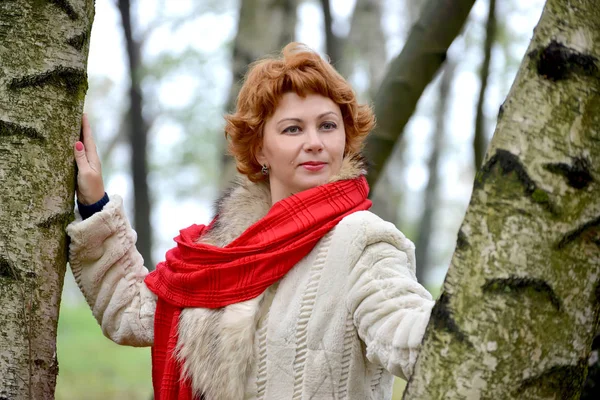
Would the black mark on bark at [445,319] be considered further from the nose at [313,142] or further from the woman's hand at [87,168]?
the woman's hand at [87,168]

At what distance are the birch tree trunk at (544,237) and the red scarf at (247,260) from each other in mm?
1061

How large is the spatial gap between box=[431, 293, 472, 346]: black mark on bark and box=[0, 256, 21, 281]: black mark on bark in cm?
132

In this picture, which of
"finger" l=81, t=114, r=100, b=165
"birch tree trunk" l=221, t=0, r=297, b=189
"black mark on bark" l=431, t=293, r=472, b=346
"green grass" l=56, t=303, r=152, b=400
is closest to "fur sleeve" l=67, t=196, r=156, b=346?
"finger" l=81, t=114, r=100, b=165

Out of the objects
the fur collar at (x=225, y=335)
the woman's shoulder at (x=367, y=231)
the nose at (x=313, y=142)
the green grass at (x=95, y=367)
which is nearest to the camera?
the woman's shoulder at (x=367, y=231)

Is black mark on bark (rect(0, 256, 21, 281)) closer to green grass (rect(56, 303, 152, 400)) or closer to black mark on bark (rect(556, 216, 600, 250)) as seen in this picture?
black mark on bark (rect(556, 216, 600, 250))

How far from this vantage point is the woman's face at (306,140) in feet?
8.37

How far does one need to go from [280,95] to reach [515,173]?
1.33 m

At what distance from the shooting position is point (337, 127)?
2621 millimetres

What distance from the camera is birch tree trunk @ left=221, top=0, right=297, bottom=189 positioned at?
5.51m

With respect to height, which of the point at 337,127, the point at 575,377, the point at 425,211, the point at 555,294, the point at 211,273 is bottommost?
the point at 575,377

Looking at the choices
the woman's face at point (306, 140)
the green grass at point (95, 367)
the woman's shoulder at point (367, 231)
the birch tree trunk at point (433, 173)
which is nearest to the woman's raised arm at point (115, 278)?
the woman's face at point (306, 140)

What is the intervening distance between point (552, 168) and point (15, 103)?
1598 millimetres

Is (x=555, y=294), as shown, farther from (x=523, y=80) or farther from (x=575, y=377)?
(x=523, y=80)

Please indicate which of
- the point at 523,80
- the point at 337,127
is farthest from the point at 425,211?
the point at 523,80
